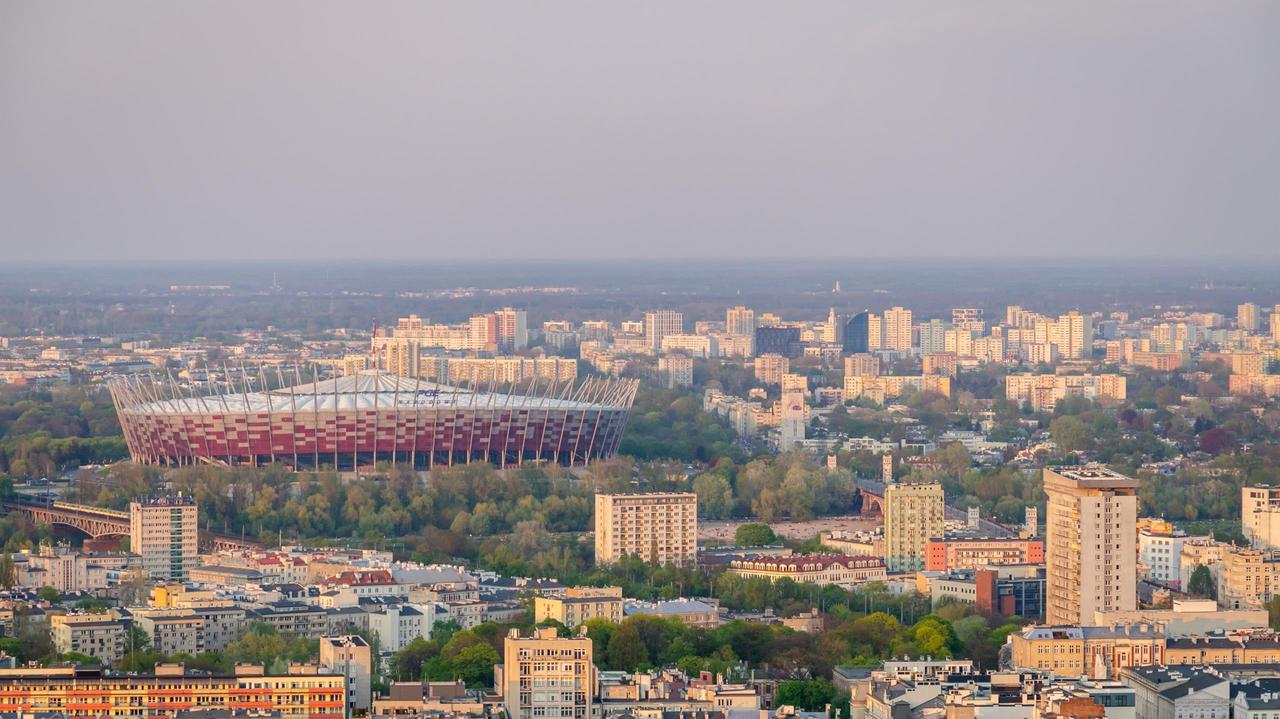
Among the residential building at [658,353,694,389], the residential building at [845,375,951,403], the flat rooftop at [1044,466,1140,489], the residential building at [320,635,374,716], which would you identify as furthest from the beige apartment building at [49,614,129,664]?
the residential building at [658,353,694,389]

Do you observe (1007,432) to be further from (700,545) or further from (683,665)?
(683,665)

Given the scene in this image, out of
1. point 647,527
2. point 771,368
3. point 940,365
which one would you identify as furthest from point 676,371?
point 647,527

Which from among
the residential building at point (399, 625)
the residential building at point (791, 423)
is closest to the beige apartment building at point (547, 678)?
the residential building at point (399, 625)

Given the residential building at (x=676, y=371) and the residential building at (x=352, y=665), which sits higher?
the residential building at (x=352, y=665)

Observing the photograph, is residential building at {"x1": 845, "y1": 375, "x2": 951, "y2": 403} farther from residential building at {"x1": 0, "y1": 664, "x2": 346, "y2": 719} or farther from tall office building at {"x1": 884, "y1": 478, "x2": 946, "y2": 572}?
residential building at {"x1": 0, "y1": 664, "x2": 346, "y2": 719}

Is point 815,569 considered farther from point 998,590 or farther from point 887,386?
point 887,386

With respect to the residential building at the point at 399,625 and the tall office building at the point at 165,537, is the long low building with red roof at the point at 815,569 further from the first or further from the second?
the tall office building at the point at 165,537
